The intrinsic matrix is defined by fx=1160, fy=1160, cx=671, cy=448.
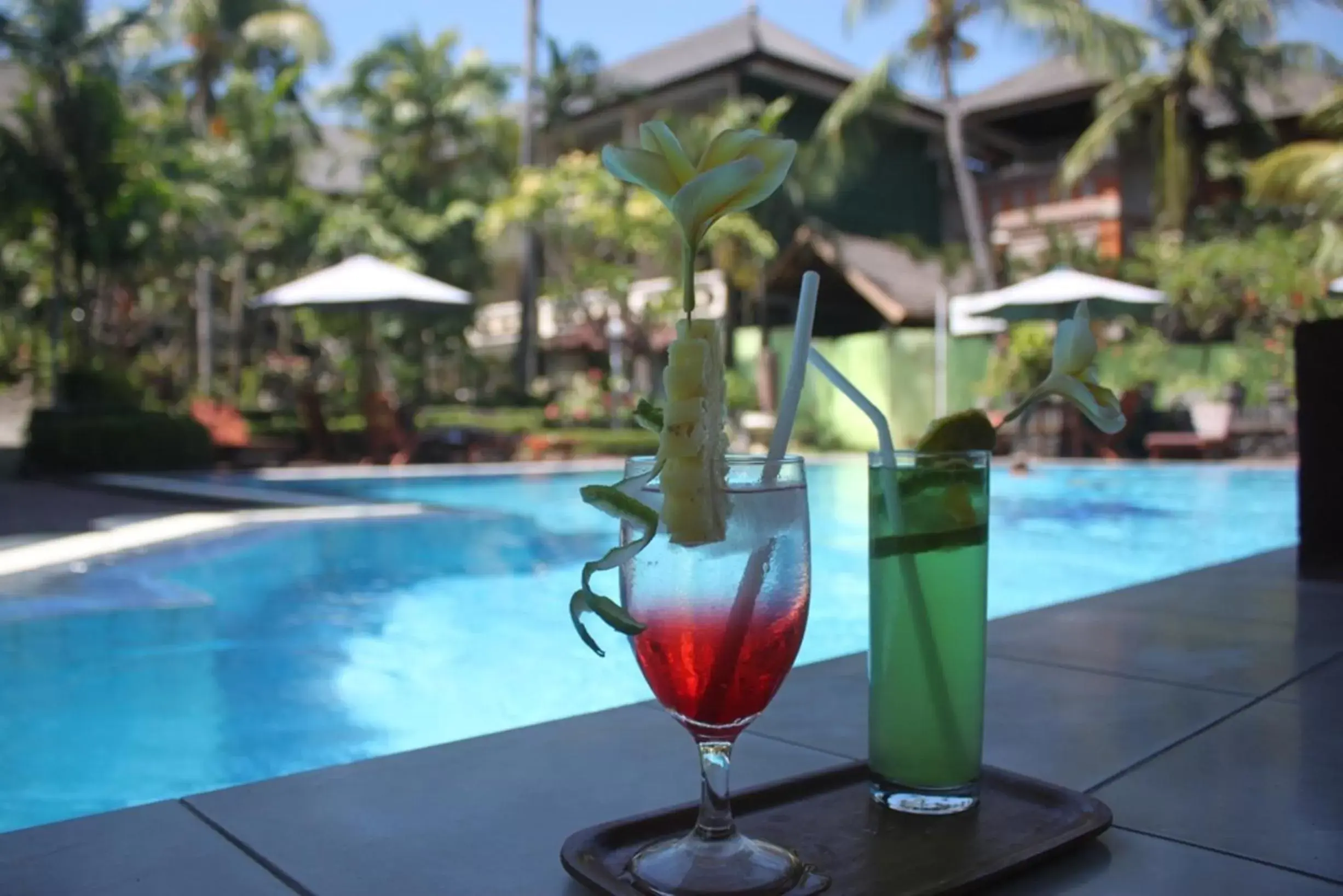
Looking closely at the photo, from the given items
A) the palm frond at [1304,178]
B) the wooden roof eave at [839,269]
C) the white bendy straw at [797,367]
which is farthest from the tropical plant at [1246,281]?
the white bendy straw at [797,367]

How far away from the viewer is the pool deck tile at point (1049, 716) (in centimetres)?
159

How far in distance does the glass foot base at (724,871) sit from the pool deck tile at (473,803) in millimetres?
117

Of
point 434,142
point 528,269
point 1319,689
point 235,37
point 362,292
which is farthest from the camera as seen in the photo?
point 235,37

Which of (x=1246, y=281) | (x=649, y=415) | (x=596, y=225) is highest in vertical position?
(x=596, y=225)

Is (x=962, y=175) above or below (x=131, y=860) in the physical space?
above

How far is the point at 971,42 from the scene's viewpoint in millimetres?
18953

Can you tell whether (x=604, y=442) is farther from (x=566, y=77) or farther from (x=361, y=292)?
(x=566, y=77)

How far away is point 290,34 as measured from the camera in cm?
2636

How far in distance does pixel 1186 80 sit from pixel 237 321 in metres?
19.2

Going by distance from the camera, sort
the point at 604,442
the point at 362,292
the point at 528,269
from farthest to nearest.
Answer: the point at 528,269 → the point at 604,442 → the point at 362,292

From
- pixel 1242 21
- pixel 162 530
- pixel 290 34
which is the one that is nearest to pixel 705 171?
pixel 162 530

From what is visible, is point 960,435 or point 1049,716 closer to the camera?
point 960,435

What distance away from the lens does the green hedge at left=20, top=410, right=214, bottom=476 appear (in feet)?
41.7

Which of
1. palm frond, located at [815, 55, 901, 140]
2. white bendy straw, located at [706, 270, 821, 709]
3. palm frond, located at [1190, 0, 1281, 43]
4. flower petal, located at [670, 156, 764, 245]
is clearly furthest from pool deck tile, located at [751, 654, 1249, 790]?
palm frond, located at [1190, 0, 1281, 43]
